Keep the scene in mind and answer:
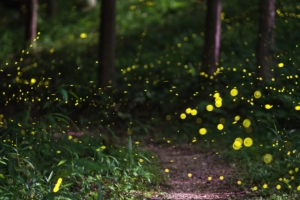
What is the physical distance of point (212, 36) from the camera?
41.1ft

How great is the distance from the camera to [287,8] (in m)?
15.4

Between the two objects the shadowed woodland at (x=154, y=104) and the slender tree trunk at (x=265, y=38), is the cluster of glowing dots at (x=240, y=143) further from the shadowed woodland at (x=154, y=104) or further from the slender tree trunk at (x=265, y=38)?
the slender tree trunk at (x=265, y=38)

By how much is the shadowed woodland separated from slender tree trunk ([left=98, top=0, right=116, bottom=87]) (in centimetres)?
3

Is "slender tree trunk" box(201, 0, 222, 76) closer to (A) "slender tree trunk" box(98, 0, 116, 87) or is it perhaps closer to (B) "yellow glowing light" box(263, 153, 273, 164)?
(A) "slender tree trunk" box(98, 0, 116, 87)

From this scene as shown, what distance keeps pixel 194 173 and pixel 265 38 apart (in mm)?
4005

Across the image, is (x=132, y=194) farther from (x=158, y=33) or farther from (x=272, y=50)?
(x=158, y=33)

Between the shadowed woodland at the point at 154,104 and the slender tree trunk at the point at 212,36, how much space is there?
36 millimetres

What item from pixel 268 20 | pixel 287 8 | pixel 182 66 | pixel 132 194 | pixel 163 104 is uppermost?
pixel 287 8

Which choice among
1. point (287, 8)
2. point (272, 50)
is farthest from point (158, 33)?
point (272, 50)

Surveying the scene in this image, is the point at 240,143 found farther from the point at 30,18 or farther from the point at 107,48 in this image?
the point at 30,18

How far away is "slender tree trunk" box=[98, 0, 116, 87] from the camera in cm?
1210

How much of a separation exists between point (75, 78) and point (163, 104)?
3395 mm

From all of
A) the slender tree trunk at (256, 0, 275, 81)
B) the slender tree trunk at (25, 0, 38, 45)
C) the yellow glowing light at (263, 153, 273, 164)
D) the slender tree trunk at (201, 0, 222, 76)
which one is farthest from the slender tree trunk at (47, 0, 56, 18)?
the yellow glowing light at (263, 153, 273, 164)

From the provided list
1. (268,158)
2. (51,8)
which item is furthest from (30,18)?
(268,158)
